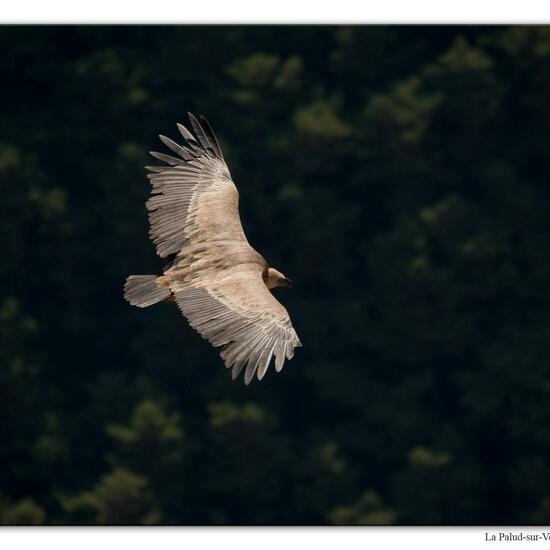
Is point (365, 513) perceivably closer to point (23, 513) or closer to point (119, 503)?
point (119, 503)

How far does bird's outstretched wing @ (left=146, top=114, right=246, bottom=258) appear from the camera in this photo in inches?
591

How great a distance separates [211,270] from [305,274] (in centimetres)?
3306

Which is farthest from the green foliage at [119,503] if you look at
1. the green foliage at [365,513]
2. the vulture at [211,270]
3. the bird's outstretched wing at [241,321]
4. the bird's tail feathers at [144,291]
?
the bird's outstretched wing at [241,321]

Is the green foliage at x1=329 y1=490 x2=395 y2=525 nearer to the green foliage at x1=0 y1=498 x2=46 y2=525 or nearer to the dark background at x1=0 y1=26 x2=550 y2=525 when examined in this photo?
the dark background at x1=0 y1=26 x2=550 y2=525

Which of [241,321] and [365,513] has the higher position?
[241,321]

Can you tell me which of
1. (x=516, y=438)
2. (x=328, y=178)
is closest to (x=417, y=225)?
(x=328, y=178)

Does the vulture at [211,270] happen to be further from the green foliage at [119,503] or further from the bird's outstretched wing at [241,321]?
the green foliage at [119,503]

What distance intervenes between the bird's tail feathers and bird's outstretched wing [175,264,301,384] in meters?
0.19

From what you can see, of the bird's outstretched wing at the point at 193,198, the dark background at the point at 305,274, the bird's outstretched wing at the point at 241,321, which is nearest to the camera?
the bird's outstretched wing at the point at 241,321

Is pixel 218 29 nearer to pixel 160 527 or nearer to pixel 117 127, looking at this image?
pixel 117 127

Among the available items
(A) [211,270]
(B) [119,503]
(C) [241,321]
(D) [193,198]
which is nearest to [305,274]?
(B) [119,503]

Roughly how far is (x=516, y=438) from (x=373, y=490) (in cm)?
507

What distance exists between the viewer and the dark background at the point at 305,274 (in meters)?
45.0

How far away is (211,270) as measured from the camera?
564 inches
